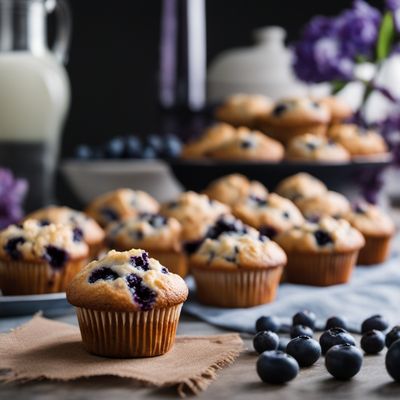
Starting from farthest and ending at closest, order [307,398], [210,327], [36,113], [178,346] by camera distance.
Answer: [36,113] < [210,327] < [178,346] < [307,398]

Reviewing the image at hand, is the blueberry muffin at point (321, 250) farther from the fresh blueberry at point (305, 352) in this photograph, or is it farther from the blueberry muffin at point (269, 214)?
the fresh blueberry at point (305, 352)

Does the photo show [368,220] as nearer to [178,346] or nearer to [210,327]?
[210,327]

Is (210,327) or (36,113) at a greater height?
(36,113)

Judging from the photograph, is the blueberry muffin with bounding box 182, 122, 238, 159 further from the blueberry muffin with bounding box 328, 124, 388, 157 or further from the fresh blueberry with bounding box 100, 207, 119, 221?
the fresh blueberry with bounding box 100, 207, 119, 221

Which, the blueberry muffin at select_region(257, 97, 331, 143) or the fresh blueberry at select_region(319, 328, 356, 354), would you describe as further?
the blueberry muffin at select_region(257, 97, 331, 143)

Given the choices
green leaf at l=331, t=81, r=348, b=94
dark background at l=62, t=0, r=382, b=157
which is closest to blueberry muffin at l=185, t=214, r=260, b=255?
green leaf at l=331, t=81, r=348, b=94

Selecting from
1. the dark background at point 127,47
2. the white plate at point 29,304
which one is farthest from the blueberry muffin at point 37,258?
the dark background at point 127,47

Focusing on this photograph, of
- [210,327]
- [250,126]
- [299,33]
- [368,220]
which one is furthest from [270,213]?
[299,33]
